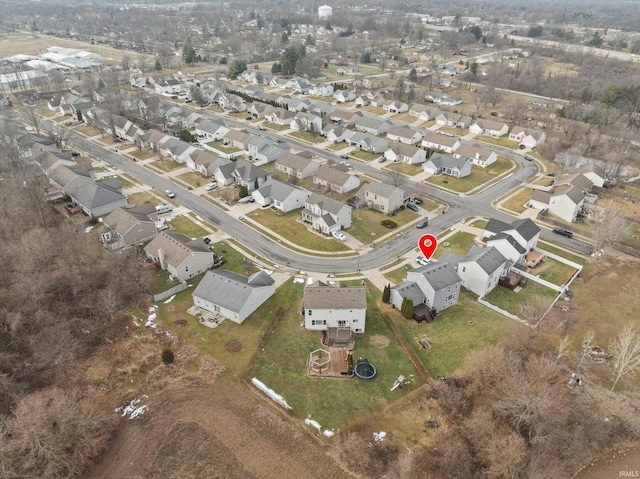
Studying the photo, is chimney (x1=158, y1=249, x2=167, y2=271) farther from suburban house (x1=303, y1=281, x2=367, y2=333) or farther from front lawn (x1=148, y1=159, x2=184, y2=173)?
front lawn (x1=148, y1=159, x2=184, y2=173)

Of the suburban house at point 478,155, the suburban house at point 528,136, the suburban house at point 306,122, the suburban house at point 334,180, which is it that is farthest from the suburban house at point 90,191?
the suburban house at point 528,136

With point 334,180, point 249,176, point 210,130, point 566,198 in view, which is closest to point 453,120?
point 566,198

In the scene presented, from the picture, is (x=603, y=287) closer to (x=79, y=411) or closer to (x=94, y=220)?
(x=79, y=411)

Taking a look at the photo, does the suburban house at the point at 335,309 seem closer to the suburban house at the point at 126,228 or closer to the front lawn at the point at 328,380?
the front lawn at the point at 328,380

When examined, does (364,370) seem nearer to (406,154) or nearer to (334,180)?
(334,180)

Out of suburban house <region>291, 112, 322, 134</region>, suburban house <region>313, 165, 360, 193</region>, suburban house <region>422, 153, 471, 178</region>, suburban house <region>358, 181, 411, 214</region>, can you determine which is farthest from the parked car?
suburban house <region>291, 112, 322, 134</region>
